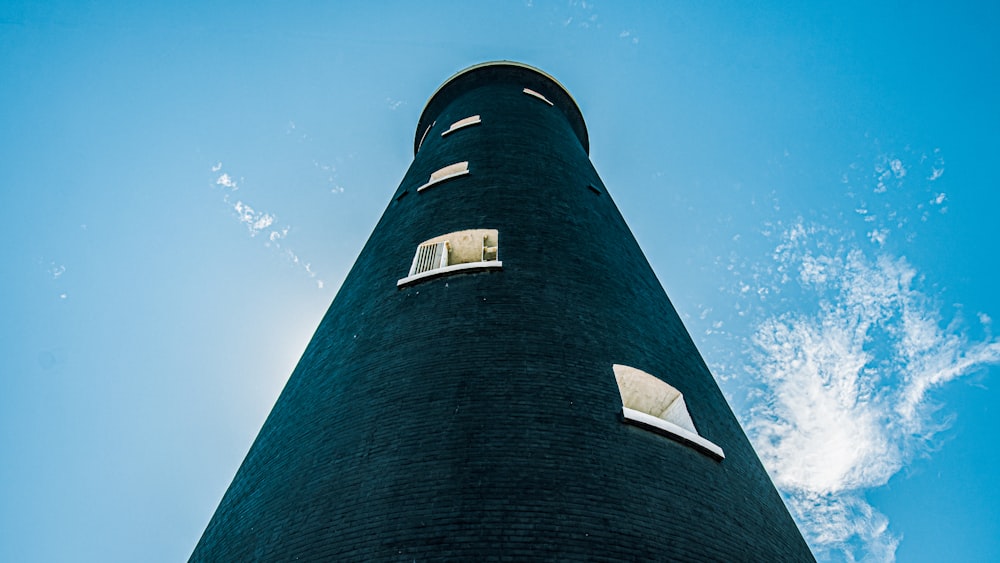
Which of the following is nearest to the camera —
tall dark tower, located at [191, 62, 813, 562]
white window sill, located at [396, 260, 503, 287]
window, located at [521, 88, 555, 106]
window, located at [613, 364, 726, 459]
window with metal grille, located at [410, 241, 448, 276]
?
tall dark tower, located at [191, 62, 813, 562]

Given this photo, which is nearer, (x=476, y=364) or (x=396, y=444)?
(x=396, y=444)

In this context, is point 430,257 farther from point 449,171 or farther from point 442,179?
point 449,171

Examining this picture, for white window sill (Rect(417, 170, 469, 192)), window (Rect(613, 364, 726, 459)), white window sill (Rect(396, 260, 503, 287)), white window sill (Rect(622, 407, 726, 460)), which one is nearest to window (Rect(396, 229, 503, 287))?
white window sill (Rect(396, 260, 503, 287))

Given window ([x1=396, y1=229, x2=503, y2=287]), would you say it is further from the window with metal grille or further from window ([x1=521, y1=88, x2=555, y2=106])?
window ([x1=521, y1=88, x2=555, y2=106])

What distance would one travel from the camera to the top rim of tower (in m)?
A: 18.0

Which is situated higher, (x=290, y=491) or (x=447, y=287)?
(x=447, y=287)

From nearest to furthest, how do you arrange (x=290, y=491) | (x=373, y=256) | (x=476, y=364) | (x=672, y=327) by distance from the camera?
(x=290, y=491) → (x=476, y=364) → (x=672, y=327) → (x=373, y=256)

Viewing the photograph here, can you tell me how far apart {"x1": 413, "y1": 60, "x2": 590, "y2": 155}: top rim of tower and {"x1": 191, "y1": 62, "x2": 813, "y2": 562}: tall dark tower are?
895 cm

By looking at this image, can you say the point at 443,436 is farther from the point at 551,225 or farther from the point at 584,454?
the point at 551,225

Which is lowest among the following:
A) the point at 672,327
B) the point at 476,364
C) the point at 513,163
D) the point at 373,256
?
the point at 476,364

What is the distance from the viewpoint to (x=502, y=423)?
580 centimetres

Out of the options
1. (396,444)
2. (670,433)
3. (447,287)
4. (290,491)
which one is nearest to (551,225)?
(447,287)

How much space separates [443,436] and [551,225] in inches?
178

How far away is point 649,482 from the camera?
561 centimetres
